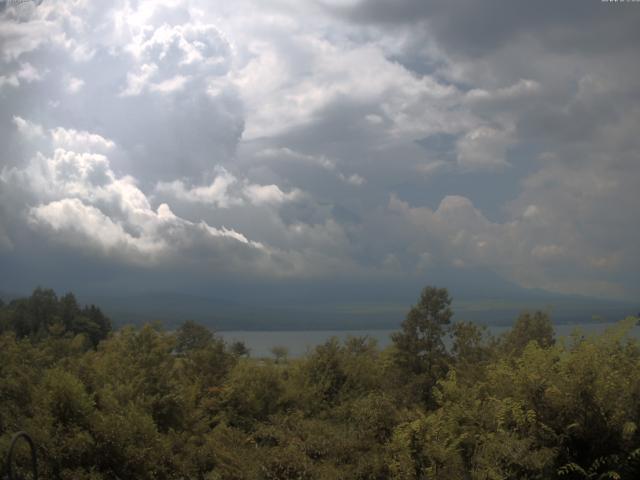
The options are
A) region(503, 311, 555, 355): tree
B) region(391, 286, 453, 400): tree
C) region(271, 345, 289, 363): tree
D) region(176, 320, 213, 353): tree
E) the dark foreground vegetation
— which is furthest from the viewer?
region(176, 320, 213, 353): tree

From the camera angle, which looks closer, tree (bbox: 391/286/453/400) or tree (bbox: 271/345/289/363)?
tree (bbox: 391/286/453/400)

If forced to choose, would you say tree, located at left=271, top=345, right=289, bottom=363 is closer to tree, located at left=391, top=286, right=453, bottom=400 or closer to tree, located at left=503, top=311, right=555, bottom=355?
tree, located at left=391, top=286, right=453, bottom=400

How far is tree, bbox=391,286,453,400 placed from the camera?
31078 millimetres

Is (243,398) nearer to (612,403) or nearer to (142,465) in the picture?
(142,465)

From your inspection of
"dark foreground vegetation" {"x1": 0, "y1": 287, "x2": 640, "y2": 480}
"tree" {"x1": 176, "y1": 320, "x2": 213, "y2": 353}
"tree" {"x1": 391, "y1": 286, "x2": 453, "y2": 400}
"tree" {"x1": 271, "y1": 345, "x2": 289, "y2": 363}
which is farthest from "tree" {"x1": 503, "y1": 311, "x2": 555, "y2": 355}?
"tree" {"x1": 176, "y1": 320, "x2": 213, "y2": 353}

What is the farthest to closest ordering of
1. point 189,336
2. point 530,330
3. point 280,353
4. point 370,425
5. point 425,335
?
point 189,336, point 280,353, point 530,330, point 425,335, point 370,425

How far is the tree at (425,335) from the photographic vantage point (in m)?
31.1

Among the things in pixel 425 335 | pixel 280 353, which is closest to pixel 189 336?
pixel 280 353

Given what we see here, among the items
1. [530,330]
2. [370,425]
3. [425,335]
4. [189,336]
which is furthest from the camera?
[189,336]

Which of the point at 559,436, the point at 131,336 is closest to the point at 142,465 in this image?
the point at 559,436

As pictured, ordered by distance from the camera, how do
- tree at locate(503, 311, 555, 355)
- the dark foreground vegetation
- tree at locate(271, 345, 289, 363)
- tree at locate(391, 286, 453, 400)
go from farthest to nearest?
1. tree at locate(271, 345, 289, 363)
2. tree at locate(503, 311, 555, 355)
3. tree at locate(391, 286, 453, 400)
4. the dark foreground vegetation

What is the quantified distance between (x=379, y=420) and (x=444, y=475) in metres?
3.43

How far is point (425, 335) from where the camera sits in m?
31.7

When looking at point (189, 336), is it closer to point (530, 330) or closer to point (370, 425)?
point (530, 330)
